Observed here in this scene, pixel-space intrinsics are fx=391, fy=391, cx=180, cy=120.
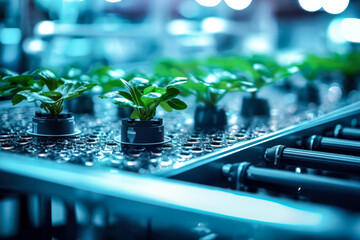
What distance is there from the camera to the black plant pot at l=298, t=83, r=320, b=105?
158 cm

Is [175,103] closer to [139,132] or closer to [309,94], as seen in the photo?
[139,132]

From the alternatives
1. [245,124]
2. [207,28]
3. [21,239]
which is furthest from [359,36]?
[21,239]

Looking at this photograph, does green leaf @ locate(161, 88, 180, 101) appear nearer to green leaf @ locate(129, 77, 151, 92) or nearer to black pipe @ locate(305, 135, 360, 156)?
green leaf @ locate(129, 77, 151, 92)

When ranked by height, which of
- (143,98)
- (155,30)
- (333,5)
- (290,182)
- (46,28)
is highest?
(333,5)

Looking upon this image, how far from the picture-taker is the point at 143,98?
0.70m

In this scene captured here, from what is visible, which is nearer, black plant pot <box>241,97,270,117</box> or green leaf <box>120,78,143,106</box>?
green leaf <box>120,78,143,106</box>

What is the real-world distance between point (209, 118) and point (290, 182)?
47 centimetres

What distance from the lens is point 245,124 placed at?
1.04 m

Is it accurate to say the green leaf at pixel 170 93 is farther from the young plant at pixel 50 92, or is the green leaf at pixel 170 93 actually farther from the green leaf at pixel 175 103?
the young plant at pixel 50 92

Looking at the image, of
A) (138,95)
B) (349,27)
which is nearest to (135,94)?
(138,95)

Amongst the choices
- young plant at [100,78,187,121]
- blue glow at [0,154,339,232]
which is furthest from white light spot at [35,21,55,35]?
blue glow at [0,154,339,232]

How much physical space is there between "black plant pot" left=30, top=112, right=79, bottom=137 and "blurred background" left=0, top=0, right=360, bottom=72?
89 centimetres

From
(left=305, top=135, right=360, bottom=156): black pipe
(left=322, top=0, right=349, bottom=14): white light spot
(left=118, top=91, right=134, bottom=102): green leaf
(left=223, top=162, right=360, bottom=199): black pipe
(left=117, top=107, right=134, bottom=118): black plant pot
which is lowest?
(left=223, top=162, right=360, bottom=199): black pipe

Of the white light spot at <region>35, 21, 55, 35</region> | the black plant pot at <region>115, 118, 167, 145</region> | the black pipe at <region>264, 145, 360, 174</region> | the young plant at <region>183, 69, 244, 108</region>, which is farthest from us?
the white light spot at <region>35, 21, 55, 35</region>
